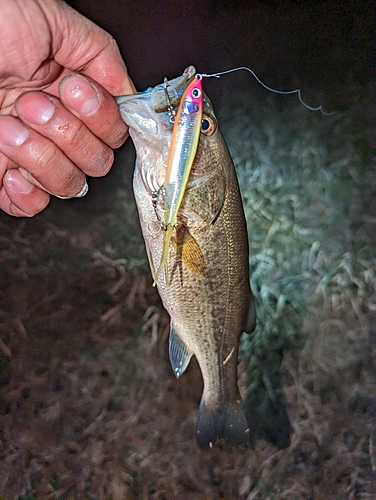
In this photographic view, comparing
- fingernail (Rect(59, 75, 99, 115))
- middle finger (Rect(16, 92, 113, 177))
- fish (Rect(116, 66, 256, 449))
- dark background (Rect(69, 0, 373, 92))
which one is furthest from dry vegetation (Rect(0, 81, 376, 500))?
fingernail (Rect(59, 75, 99, 115))

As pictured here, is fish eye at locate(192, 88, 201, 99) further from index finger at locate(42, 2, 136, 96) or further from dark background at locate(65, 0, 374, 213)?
dark background at locate(65, 0, 374, 213)

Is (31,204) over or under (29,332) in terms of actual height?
over

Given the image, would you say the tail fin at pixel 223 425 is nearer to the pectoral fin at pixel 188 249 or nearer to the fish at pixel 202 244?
the fish at pixel 202 244

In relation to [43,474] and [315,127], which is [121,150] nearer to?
[315,127]

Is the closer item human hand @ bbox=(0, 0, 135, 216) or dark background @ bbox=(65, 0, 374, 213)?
human hand @ bbox=(0, 0, 135, 216)

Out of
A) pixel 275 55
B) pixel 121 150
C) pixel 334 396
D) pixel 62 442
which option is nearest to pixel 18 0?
pixel 121 150

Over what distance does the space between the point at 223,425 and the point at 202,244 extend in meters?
0.78

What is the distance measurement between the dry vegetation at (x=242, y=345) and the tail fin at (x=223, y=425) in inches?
29.4

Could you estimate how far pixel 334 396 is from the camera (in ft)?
7.11

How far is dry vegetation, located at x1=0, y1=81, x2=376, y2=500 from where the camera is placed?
206 centimetres

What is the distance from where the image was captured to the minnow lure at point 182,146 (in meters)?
0.81

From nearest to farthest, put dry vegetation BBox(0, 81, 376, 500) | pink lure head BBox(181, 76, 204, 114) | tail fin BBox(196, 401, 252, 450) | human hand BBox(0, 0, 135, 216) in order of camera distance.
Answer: pink lure head BBox(181, 76, 204, 114) < human hand BBox(0, 0, 135, 216) < tail fin BBox(196, 401, 252, 450) < dry vegetation BBox(0, 81, 376, 500)

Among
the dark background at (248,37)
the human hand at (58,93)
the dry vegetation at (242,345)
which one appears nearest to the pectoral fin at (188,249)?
the human hand at (58,93)

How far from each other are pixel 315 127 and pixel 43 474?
2.65 m
